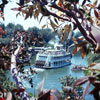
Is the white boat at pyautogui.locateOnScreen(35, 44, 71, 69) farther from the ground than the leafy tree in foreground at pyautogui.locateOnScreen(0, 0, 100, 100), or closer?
closer

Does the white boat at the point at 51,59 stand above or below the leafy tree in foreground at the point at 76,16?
below

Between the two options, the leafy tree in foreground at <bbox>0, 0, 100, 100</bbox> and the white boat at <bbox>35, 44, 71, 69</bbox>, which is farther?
the white boat at <bbox>35, 44, 71, 69</bbox>

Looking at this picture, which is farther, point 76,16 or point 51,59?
point 51,59

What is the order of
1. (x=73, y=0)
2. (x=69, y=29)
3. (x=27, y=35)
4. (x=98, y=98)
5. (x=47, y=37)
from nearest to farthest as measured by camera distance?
(x=98, y=98), (x=73, y=0), (x=69, y=29), (x=27, y=35), (x=47, y=37)

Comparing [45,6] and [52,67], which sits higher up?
[45,6]

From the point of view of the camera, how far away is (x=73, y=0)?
30 cm

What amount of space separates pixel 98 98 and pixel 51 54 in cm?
1432

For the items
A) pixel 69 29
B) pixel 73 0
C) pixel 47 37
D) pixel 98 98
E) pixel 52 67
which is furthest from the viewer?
pixel 47 37

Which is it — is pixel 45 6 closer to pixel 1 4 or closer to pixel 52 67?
pixel 1 4

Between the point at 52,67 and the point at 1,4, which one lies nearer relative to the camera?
the point at 1,4

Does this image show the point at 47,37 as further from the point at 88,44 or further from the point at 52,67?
the point at 88,44

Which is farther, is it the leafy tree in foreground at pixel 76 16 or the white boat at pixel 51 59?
the white boat at pixel 51 59

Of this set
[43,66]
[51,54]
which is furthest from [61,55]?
[43,66]

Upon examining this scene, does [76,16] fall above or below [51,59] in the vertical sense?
above
